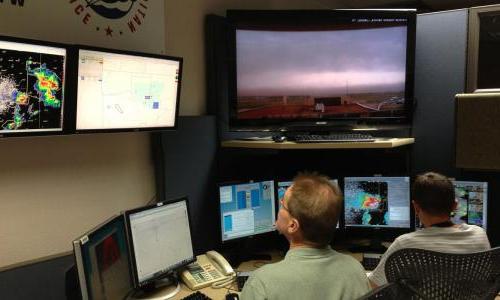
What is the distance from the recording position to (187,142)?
7.88ft

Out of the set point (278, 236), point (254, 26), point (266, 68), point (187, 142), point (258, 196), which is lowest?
point (278, 236)

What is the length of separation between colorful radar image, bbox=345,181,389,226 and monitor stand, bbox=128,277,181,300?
3.40ft

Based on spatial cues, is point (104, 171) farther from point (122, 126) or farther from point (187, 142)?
point (187, 142)

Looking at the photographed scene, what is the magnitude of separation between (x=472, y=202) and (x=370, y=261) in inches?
24.5

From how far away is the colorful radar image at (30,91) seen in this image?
63.9 inches

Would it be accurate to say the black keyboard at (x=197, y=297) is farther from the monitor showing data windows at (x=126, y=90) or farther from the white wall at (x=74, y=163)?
the monitor showing data windows at (x=126, y=90)

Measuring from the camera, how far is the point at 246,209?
2.42 metres

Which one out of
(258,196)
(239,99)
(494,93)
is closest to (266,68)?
(239,99)

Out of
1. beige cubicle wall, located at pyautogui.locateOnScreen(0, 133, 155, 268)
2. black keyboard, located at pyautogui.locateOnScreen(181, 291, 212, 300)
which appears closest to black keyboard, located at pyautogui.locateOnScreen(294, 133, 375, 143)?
beige cubicle wall, located at pyautogui.locateOnScreen(0, 133, 155, 268)

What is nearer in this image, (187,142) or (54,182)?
(54,182)

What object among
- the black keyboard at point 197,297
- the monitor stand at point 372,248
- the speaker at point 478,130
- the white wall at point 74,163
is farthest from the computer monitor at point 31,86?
the speaker at point 478,130

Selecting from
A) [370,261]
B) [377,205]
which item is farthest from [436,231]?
[377,205]

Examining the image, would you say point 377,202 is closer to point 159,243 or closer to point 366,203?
point 366,203

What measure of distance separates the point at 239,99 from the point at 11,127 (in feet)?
3.81
